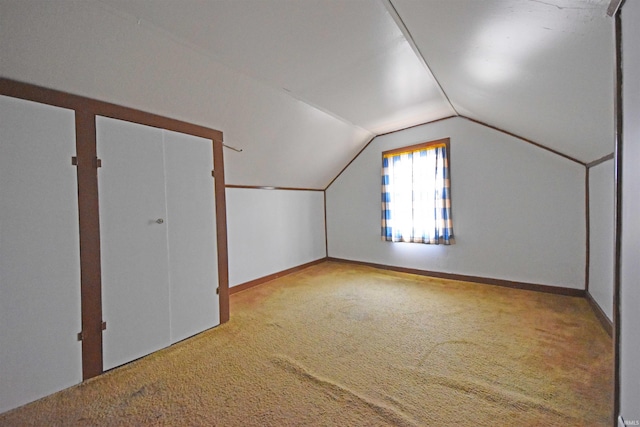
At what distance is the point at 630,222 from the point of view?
0.86 m

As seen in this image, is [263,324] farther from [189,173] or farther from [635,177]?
[635,177]

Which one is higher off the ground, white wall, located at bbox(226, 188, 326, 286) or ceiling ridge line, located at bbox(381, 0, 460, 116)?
ceiling ridge line, located at bbox(381, 0, 460, 116)

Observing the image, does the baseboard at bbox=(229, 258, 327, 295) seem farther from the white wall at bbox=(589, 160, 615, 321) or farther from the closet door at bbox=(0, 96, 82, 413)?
the white wall at bbox=(589, 160, 615, 321)

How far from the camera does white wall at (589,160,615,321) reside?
194cm

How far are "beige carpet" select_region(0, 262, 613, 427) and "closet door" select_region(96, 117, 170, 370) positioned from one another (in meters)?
0.18

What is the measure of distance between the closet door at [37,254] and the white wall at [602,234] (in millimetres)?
3687

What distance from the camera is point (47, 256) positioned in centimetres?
144

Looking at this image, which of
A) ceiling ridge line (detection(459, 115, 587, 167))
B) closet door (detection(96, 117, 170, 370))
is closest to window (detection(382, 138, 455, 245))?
A: ceiling ridge line (detection(459, 115, 587, 167))

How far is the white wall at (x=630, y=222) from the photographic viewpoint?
80 cm

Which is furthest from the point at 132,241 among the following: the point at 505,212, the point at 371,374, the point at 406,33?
the point at 505,212

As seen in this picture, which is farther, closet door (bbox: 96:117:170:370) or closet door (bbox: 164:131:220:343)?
closet door (bbox: 164:131:220:343)

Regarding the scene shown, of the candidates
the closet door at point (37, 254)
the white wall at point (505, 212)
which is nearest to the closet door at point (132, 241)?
the closet door at point (37, 254)

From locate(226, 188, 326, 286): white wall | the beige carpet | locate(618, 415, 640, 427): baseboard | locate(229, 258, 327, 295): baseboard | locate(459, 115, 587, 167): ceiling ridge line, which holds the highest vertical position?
locate(459, 115, 587, 167): ceiling ridge line

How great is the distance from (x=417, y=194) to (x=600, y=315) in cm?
208
